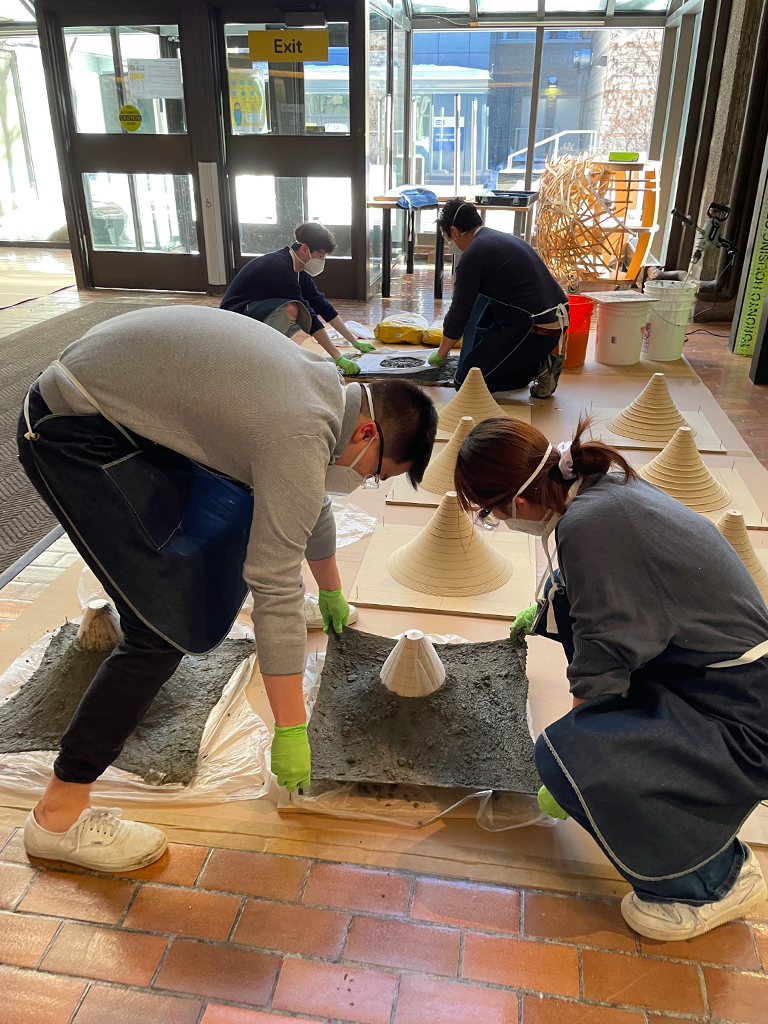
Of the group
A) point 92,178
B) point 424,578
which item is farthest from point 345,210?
point 424,578

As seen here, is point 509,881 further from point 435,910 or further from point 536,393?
point 536,393

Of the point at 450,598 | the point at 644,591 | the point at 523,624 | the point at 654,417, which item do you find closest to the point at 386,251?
the point at 654,417

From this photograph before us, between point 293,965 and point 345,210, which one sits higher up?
point 345,210

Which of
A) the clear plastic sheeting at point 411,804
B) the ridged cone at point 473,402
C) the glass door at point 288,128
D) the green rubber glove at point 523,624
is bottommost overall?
the clear plastic sheeting at point 411,804

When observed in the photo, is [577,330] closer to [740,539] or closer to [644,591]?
[740,539]

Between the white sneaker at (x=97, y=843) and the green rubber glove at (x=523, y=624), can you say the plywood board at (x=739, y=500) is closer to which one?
the green rubber glove at (x=523, y=624)

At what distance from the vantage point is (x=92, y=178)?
626cm

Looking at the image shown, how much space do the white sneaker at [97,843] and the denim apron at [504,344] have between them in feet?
9.65

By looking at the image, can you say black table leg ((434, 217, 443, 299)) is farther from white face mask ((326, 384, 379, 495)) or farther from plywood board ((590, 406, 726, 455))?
white face mask ((326, 384, 379, 495))

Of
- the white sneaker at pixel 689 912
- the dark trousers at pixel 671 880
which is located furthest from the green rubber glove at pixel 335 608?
the white sneaker at pixel 689 912

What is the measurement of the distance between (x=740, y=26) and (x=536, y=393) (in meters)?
3.10

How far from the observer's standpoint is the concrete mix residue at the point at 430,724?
1.57 meters

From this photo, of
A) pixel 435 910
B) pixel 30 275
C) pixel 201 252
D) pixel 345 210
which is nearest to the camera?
pixel 435 910

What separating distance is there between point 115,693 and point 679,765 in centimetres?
96
